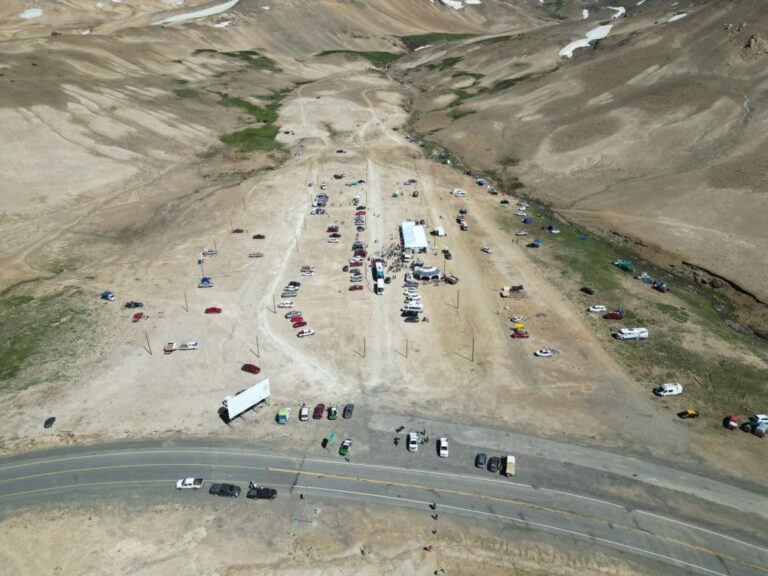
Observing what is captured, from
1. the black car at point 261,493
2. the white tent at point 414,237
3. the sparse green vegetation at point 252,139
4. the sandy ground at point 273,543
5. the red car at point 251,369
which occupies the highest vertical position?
the sparse green vegetation at point 252,139

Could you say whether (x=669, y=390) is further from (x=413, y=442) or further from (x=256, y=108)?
(x=256, y=108)

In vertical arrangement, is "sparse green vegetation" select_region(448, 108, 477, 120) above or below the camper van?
above

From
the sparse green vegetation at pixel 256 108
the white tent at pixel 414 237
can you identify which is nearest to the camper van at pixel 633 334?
the white tent at pixel 414 237

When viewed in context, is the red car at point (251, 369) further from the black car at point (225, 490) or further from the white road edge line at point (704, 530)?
the white road edge line at point (704, 530)

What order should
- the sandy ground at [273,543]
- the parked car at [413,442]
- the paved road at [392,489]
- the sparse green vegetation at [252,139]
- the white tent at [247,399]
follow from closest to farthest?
the sandy ground at [273,543], the paved road at [392,489], the parked car at [413,442], the white tent at [247,399], the sparse green vegetation at [252,139]

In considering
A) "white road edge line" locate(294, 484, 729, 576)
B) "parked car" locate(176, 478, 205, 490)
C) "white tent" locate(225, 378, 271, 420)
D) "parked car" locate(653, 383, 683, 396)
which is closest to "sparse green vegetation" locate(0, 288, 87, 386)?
"white tent" locate(225, 378, 271, 420)

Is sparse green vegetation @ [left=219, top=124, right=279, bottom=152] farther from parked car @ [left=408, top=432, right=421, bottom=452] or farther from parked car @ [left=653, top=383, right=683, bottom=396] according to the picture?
parked car @ [left=653, top=383, right=683, bottom=396]

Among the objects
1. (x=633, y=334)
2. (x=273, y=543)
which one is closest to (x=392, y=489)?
(x=273, y=543)
